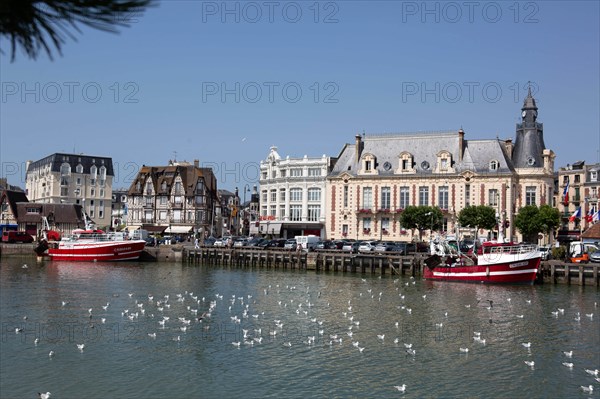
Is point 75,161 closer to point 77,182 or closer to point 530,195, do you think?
point 77,182

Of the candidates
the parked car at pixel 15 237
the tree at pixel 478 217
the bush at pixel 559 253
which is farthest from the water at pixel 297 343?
the parked car at pixel 15 237

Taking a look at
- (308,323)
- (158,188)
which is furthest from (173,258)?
(308,323)

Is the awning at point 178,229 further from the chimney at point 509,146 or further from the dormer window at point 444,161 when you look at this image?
the chimney at point 509,146

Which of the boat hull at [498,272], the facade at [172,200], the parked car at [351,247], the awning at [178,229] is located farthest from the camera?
the facade at [172,200]

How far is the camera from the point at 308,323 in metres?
32.7

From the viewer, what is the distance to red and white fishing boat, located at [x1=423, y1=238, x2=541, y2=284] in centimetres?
5047

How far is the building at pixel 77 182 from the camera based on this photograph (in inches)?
4906

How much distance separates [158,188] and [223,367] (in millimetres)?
87715

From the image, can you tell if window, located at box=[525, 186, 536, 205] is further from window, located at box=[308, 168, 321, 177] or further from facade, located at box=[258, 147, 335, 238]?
window, located at box=[308, 168, 321, 177]

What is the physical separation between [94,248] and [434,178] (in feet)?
149

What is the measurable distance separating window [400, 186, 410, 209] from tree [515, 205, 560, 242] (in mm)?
15498

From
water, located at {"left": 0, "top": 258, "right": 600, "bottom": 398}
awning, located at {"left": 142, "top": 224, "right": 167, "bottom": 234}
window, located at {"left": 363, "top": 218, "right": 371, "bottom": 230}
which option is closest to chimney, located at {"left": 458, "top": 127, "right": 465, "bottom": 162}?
window, located at {"left": 363, "top": 218, "right": 371, "bottom": 230}

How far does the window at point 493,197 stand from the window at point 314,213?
2551cm

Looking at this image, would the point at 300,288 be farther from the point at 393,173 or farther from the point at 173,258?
the point at 393,173
